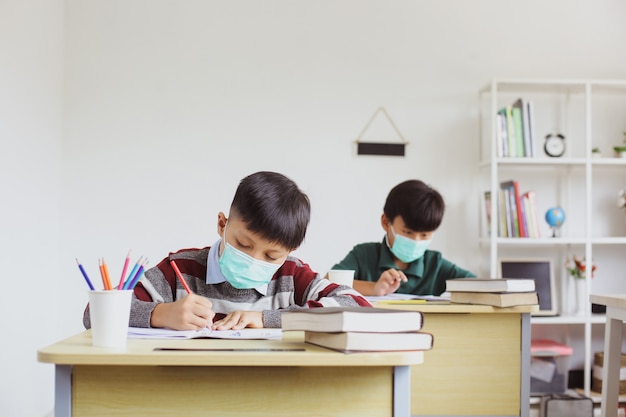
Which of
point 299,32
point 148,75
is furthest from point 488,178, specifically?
point 148,75

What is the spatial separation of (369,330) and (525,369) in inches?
51.3

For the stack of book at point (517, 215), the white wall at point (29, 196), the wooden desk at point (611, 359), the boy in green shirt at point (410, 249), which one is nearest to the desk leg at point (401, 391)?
the wooden desk at point (611, 359)

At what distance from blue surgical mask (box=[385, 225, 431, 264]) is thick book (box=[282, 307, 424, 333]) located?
1.81 metres

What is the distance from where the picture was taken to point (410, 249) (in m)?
3.12

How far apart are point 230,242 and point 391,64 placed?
2.72m

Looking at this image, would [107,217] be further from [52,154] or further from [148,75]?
[148,75]

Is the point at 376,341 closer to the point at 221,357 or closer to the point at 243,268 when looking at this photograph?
the point at 221,357

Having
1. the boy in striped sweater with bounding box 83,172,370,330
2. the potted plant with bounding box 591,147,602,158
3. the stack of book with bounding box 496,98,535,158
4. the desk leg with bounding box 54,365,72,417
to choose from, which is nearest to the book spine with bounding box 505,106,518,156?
the stack of book with bounding box 496,98,535,158

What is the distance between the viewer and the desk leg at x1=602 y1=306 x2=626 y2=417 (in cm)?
266

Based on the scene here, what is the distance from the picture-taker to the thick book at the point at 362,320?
1226 millimetres

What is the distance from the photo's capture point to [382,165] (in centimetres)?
427

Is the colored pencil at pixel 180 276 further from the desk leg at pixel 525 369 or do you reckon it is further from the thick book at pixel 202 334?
the desk leg at pixel 525 369

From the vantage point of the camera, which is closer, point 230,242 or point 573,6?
point 230,242

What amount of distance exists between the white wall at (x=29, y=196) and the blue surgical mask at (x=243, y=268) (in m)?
1.71
